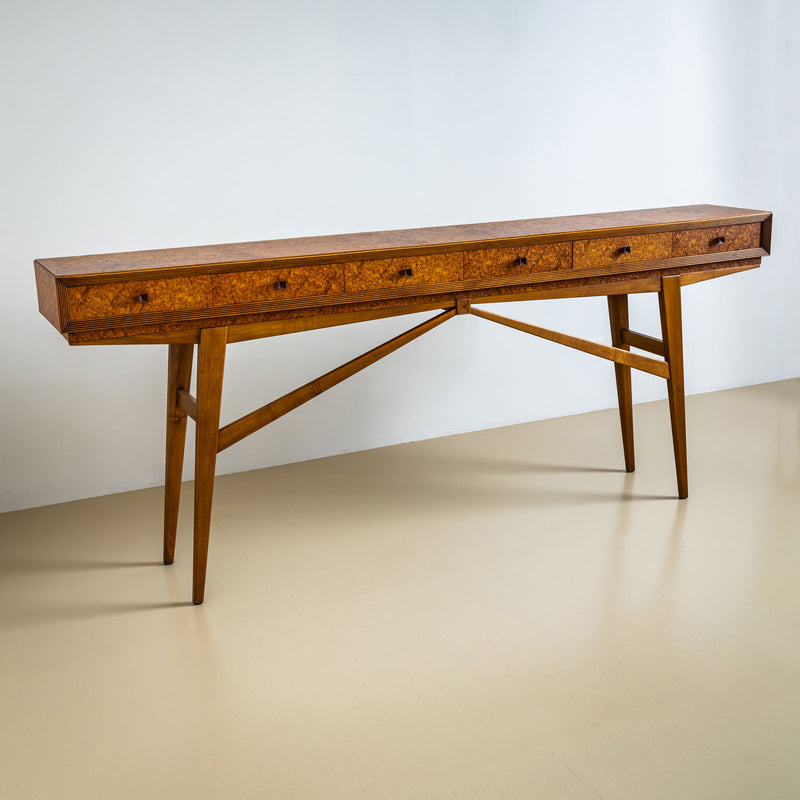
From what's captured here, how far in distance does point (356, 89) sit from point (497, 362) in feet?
4.66

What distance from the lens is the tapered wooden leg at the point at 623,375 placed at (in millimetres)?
3664

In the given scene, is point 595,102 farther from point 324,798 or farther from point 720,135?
point 324,798

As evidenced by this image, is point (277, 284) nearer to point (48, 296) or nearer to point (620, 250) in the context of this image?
point (48, 296)

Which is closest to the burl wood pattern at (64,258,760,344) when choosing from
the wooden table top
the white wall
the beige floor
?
the wooden table top

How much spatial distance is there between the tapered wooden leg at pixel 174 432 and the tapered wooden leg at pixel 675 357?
1.64 metres

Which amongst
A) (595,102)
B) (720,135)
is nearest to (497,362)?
(595,102)

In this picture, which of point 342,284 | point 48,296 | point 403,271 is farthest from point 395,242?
point 48,296

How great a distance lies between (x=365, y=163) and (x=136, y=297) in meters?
1.78

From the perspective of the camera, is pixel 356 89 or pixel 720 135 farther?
pixel 720 135

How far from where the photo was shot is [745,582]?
2.80 meters

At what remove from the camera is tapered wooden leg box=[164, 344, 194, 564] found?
2.95 metres

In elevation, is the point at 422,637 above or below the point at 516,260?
below

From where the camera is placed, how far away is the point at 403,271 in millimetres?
2852

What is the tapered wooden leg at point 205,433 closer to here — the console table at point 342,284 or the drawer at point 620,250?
the console table at point 342,284
